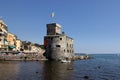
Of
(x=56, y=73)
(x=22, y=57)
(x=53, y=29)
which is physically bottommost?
(x=56, y=73)

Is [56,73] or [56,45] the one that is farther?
[56,45]

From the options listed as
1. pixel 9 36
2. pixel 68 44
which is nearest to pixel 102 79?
pixel 68 44

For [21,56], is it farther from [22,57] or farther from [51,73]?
[51,73]

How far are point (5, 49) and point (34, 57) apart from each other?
13160 mm

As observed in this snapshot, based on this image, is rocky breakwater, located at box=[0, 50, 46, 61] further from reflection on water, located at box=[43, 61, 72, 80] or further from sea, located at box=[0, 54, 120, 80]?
reflection on water, located at box=[43, 61, 72, 80]

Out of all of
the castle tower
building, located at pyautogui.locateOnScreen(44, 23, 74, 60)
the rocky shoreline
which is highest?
the castle tower

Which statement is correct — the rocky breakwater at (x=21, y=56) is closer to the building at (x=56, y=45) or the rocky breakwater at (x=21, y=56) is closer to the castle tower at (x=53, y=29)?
the building at (x=56, y=45)

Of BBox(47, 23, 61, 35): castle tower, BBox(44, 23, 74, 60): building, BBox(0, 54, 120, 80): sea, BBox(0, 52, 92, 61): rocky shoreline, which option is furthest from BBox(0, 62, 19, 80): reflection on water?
BBox(47, 23, 61, 35): castle tower

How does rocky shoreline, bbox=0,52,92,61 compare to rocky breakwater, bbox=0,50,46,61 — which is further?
rocky breakwater, bbox=0,50,46,61

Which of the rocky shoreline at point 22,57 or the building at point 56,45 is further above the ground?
the building at point 56,45

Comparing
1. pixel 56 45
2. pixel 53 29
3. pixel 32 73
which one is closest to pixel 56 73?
pixel 32 73

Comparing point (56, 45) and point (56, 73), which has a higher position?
point (56, 45)

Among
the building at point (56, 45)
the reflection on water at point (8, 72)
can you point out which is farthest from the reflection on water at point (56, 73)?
the building at point (56, 45)

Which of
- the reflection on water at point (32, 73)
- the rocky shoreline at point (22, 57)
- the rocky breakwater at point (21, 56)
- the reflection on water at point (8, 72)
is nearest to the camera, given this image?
the reflection on water at point (8, 72)
